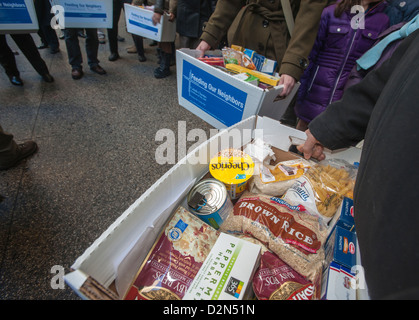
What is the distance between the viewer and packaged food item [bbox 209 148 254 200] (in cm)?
79

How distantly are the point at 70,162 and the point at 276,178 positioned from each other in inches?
68.0

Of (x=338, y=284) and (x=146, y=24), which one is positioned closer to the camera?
(x=338, y=284)

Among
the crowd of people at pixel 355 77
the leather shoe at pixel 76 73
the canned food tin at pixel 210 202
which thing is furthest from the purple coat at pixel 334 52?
the leather shoe at pixel 76 73

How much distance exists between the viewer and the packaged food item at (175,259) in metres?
0.56

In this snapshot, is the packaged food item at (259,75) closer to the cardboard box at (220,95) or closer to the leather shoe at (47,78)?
the cardboard box at (220,95)

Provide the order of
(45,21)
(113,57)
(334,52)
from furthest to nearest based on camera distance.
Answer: (113,57) → (45,21) → (334,52)

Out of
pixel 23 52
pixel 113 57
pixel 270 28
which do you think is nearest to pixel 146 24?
pixel 113 57

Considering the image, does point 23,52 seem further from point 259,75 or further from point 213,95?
point 259,75

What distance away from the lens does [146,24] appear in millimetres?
2398

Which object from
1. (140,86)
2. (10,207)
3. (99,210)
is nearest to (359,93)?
(99,210)

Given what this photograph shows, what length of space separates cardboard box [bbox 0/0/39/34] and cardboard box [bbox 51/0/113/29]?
33 cm

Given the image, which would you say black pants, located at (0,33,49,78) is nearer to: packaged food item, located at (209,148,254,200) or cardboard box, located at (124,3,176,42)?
cardboard box, located at (124,3,176,42)

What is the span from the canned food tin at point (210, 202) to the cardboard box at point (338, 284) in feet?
1.13

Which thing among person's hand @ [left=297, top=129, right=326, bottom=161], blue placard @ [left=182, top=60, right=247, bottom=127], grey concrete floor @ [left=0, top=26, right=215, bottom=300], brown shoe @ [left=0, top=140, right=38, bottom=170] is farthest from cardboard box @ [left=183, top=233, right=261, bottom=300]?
brown shoe @ [left=0, top=140, right=38, bottom=170]
